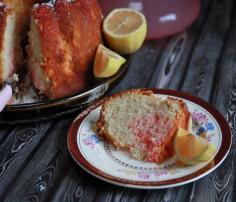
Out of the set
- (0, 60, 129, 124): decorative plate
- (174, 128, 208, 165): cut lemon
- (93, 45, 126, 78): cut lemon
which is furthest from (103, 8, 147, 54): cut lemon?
(174, 128, 208, 165): cut lemon

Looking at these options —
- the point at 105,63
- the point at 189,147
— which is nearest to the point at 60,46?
the point at 105,63

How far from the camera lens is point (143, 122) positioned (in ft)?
3.16

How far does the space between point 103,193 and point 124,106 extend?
21 cm

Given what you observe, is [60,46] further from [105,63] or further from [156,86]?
[156,86]

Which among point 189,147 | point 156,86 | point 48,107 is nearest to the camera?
point 189,147

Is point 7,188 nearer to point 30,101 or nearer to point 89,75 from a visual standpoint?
point 30,101

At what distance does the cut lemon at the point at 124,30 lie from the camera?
1.24 metres

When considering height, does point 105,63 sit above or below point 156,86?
above

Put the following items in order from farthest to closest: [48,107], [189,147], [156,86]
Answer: [156,86] < [48,107] < [189,147]

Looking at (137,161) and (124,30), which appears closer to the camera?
(137,161)

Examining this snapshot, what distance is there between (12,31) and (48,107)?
22cm

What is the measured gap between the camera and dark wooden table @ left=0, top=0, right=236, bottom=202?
888 millimetres

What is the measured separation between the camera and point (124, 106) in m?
1.02

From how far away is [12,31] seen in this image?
115 centimetres
